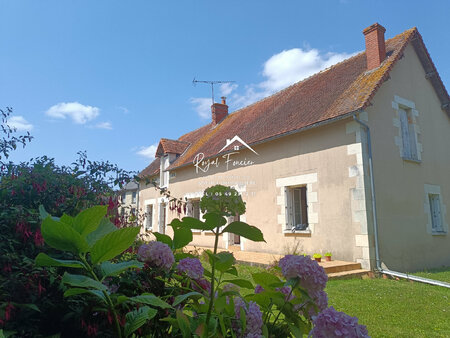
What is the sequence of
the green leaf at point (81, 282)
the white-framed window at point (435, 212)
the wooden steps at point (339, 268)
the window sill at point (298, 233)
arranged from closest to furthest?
the green leaf at point (81, 282) < the wooden steps at point (339, 268) < the window sill at point (298, 233) < the white-framed window at point (435, 212)

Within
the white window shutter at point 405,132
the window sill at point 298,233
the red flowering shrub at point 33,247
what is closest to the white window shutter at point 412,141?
the white window shutter at point 405,132

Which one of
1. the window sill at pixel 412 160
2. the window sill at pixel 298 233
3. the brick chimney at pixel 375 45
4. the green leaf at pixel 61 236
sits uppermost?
the brick chimney at pixel 375 45

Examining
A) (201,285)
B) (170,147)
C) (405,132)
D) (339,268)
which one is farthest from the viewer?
(170,147)

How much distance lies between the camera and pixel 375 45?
9016mm

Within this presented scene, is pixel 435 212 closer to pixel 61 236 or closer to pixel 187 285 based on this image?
pixel 187 285

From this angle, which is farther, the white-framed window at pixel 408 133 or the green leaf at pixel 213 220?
the white-framed window at pixel 408 133

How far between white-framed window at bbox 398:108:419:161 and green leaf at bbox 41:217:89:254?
399 inches

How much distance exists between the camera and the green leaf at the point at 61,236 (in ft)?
2.66

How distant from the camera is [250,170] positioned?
35.2 ft

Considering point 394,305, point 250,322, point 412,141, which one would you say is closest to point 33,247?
point 250,322

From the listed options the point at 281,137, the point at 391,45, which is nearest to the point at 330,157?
the point at 281,137

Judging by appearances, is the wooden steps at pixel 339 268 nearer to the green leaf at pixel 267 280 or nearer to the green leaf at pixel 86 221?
the green leaf at pixel 267 280

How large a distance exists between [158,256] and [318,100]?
941cm

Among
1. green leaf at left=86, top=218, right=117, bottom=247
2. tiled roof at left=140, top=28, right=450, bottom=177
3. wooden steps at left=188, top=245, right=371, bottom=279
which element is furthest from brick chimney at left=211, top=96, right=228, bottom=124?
green leaf at left=86, top=218, right=117, bottom=247
